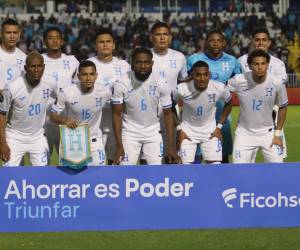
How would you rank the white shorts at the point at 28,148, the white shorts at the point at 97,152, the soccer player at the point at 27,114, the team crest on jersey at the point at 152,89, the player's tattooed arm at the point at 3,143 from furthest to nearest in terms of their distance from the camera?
the team crest on jersey at the point at 152,89, the white shorts at the point at 97,152, the white shorts at the point at 28,148, the soccer player at the point at 27,114, the player's tattooed arm at the point at 3,143

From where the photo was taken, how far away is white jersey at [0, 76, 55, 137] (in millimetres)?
10219

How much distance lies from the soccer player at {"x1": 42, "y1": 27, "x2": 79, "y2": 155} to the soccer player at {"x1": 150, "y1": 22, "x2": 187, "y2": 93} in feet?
3.45

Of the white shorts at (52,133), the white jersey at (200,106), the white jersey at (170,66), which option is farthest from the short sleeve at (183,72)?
the white shorts at (52,133)

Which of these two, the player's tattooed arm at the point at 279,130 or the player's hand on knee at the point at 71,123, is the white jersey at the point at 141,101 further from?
the player's tattooed arm at the point at 279,130

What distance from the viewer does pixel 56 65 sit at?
1122 cm

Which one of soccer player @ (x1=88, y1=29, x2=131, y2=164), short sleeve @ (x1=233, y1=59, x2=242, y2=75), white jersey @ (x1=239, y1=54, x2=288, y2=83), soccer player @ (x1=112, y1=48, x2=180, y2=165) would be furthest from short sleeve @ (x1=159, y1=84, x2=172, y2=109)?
white jersey @ (x1=239, y1=54, x2=288, y2=83)

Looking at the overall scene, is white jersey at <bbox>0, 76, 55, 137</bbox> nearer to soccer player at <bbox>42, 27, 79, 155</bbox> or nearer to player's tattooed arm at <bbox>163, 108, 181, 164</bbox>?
soccer player at <bbox>42, 27, 79, 155</bbox>

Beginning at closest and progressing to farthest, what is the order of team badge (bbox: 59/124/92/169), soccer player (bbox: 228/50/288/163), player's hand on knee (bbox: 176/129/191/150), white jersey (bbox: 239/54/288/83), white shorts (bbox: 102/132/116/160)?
team badge (bbox: 59/124/92/169)
soccer player (bbox: 228/50/288/163)
player's hand on knee (bbox: 176/129/191/150)
white shorts (bbox: 102/132/116/160)
white jersey (bbox: 239/54/288/83)

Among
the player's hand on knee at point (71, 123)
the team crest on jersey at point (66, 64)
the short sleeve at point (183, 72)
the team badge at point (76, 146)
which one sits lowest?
the team badge at point (76, 146)

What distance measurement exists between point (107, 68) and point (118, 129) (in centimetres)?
101

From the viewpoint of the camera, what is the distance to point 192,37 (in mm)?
39500

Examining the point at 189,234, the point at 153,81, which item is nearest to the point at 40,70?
the point at 153,81

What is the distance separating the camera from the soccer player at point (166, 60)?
1138 centimetres

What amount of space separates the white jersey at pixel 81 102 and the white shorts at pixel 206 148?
120cm
